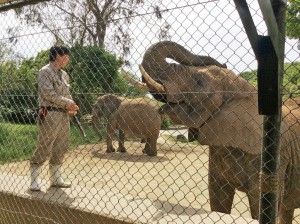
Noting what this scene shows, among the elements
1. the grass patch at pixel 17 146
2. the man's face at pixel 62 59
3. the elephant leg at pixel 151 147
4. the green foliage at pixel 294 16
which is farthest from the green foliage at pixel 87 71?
the elephant leg at pixel 151 147

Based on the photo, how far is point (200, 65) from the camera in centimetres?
453

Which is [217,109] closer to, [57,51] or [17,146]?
[57,51]

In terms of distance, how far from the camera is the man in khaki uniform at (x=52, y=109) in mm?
4742

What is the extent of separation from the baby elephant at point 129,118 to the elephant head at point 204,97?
6.97 metres

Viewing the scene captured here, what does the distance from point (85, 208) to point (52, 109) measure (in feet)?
4.71

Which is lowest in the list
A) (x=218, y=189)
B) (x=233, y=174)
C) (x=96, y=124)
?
(x=96, y=124)

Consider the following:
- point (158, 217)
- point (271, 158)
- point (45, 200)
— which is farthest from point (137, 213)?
point (271, 158)

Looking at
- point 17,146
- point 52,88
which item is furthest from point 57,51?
point 17,146

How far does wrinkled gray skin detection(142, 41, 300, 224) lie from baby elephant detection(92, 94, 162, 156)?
6.97 meters

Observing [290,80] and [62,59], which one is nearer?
[290,80]

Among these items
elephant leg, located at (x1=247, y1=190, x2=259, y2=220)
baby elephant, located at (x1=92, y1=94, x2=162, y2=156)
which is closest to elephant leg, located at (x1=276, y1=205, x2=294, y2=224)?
elephant leg, located at (x1=247, y1=190, x2=259, y2=220)

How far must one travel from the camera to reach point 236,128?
4223mm

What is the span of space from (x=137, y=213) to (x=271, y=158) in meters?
1.71

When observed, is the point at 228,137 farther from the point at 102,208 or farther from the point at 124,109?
the point at 124,109
